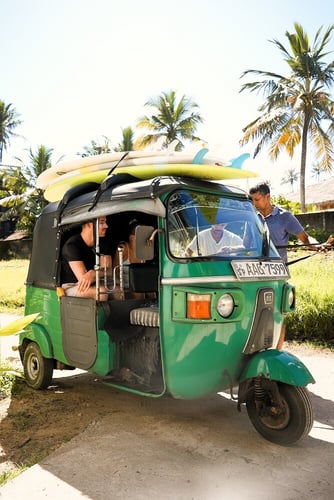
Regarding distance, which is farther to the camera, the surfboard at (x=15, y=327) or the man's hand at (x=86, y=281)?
the man's hand at (x=86, y=281)

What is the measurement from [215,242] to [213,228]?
0.13 meters

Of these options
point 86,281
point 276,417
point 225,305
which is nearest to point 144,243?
point 225,305

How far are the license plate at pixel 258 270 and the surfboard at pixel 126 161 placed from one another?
104cm

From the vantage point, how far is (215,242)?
12.4 ft

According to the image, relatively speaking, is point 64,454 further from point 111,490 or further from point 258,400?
point 258,400

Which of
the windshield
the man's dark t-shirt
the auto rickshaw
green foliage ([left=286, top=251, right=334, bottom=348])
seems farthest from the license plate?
green foliage ([left=286, top=251, right=334, bottom=348])

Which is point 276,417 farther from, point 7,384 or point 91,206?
point 7,384

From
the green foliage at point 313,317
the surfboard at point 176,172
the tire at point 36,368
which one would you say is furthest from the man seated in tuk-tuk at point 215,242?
the green foliage at point 313,317

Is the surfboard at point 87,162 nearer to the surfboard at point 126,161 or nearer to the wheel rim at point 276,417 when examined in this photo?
the surfboard at point 126,161

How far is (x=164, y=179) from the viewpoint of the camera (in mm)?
3764

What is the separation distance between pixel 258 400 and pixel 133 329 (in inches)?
50.7

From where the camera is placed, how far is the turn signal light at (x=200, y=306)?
3408mm

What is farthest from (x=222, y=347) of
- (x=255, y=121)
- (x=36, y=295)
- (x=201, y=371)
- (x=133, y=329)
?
(x=255, y=121)

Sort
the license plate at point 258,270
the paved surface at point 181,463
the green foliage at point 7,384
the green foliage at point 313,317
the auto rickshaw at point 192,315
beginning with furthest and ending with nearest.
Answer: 1. the green foliage at point 313,317
2. the green foliage at point 7,384
3. the license plate at point 258,270
4. the auto rickshaw at point 192,315
5. the paved surface at point 181,463
